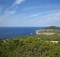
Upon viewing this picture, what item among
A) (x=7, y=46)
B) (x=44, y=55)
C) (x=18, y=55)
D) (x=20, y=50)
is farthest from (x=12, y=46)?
(x=44, y=55)

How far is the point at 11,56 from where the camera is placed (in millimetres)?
9867

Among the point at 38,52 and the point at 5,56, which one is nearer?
the point at 5,56

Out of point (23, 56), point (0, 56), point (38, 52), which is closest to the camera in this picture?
point (0, 56)

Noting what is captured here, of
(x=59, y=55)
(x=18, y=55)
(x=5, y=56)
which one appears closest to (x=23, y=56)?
(x=18, y=55)

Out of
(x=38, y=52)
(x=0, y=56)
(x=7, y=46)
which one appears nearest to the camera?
(x=0, y=56)

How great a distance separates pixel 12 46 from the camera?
12.5 metres

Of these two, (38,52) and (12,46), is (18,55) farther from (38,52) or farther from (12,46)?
(12,46)

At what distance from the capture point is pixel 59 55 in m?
10.9

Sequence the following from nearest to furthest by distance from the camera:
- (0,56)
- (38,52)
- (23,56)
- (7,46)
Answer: (0,56), (23,56), (38,52), (7,46)

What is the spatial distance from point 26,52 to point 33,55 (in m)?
0.58

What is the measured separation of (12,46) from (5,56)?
2935 mm

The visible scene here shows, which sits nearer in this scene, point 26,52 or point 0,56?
point 0,56

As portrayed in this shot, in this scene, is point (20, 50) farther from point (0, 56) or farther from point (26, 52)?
point (0, 56)

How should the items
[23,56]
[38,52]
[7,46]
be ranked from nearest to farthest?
[23,56] → [38,52] → [7,46]
